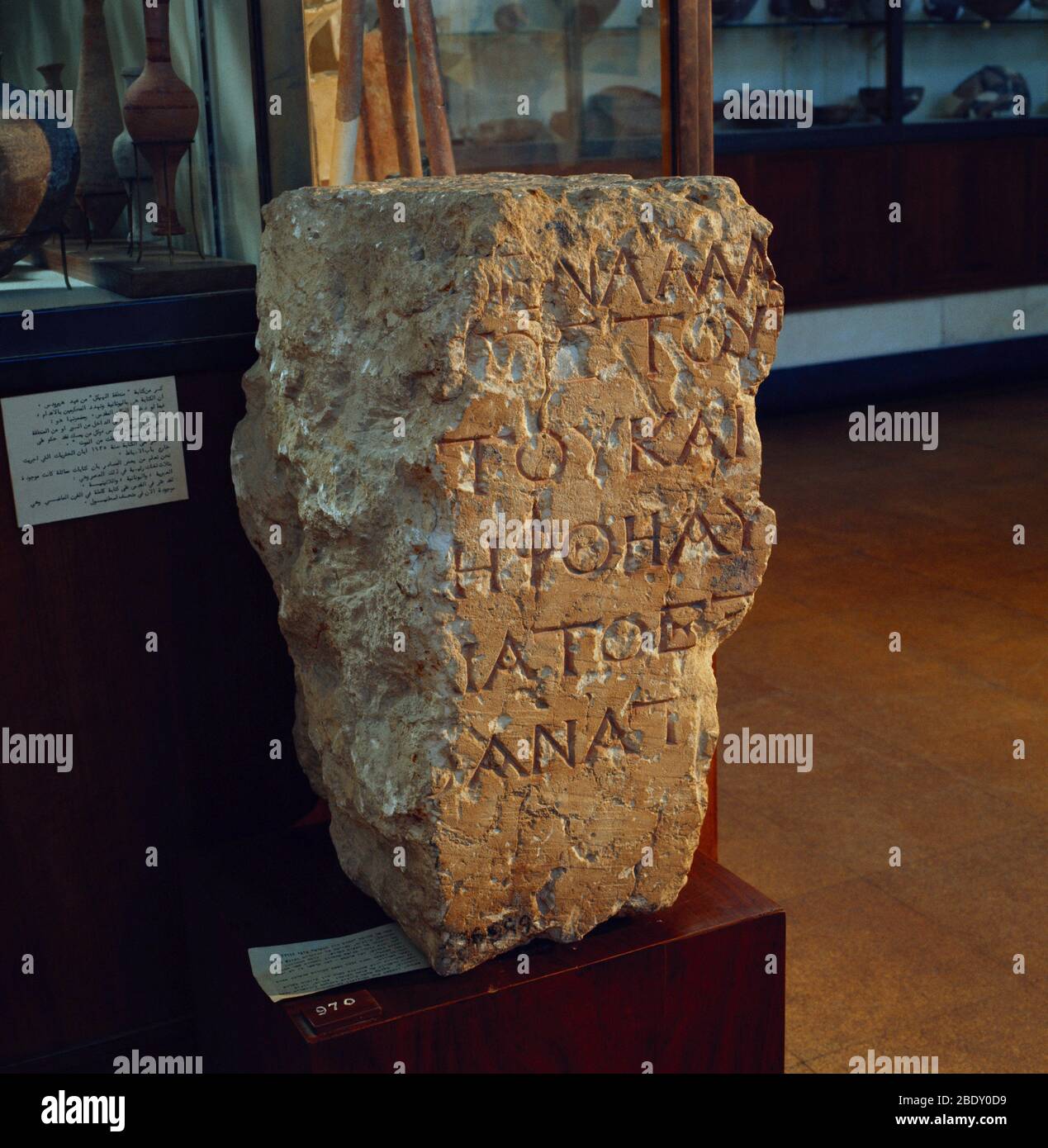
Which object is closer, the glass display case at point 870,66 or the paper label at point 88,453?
the paper label at point 88,453

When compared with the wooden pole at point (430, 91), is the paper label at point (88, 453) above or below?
below

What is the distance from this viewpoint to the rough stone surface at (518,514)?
6.25 feet

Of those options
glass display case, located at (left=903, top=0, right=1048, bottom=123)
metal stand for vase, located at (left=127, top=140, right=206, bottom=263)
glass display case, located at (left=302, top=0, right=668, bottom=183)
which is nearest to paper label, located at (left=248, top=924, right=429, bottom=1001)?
metal stand for vase, located at (left=127, top=140, right=206, bottom=263)

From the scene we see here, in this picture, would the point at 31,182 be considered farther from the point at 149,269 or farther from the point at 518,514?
the point at 518,514

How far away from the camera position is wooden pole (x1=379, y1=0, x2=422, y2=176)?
2.69 m

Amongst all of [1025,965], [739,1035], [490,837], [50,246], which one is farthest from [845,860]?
[50,246]

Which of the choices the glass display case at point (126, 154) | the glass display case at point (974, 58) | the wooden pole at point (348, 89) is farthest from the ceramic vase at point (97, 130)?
the glass display case at point (974, 58)

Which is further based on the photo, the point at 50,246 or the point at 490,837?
the point at 50,246

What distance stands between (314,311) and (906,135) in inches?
246

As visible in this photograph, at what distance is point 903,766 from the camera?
12.2 feet

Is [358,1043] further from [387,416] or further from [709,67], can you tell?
[709,67]

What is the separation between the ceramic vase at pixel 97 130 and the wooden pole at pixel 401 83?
0.51m

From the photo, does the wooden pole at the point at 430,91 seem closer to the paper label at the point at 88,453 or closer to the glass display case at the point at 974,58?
the paper label at the point at 88,453

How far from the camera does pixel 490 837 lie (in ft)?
6.71
